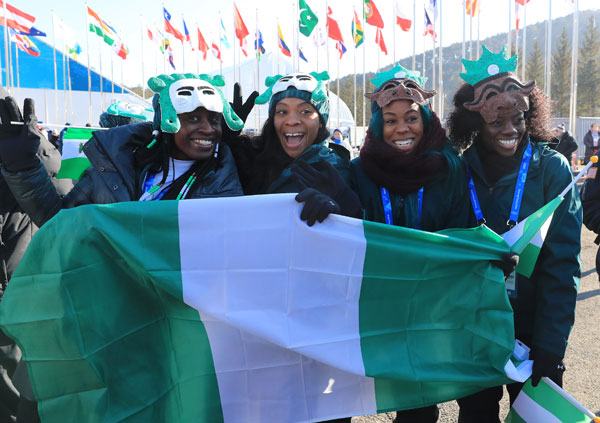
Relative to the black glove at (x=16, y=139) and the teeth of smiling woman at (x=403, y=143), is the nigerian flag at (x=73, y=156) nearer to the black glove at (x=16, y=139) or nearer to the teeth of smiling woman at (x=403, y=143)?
the black glove at (x=16, y=139)

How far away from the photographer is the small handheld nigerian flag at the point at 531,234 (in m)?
2.26

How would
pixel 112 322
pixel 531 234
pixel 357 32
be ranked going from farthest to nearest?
pixel 357 32 → pixel 531 234 → pixel 112 322

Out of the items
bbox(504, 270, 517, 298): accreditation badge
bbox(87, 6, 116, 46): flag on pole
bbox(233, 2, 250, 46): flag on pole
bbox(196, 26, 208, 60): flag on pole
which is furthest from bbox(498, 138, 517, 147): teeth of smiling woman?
bbox(196, 26, 208, 60): flag on pole

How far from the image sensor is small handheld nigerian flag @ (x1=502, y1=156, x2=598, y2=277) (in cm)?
226

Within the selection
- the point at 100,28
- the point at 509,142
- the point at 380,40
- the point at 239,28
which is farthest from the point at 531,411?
the point at 100,28

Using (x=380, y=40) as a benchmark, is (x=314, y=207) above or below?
below

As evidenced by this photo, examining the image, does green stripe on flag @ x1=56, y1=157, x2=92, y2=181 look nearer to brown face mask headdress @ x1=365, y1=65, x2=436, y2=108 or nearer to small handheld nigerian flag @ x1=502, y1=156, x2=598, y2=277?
brown face mask headdress @ x1=365, y1=65, x2=436, y2=108

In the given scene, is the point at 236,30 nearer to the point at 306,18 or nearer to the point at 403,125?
the point at 306,18

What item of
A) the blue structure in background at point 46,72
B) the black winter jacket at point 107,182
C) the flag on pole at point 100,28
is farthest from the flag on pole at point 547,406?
the blue structure in background at point 46,72

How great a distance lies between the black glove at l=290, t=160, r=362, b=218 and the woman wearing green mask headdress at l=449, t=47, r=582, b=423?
0.68 m

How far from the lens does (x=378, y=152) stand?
2668mm

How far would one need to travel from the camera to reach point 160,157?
2812mm

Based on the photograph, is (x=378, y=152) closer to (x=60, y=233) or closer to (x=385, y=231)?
(x=385, y=231)

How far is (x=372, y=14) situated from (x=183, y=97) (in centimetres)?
2297
